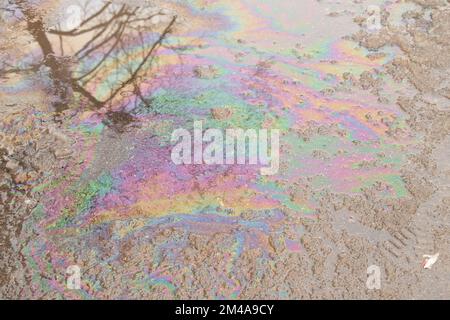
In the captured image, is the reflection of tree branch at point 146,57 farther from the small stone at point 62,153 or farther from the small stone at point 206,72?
the small stone at point 62,153

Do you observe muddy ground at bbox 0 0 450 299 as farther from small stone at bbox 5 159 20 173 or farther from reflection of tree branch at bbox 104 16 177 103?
reflection of tree branch at bbox 104 16 177 103

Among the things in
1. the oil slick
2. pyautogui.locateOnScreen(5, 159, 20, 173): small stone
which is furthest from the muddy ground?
the oil slick

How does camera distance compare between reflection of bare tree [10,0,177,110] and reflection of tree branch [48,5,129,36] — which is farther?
reflection of tree branch [48,5,129,36]

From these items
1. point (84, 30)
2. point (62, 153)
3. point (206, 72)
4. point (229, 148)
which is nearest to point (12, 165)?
point (62, 153)

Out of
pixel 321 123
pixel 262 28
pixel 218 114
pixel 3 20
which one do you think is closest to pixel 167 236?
pixel 218 114

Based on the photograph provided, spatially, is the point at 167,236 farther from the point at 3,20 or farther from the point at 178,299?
the point at 3,20

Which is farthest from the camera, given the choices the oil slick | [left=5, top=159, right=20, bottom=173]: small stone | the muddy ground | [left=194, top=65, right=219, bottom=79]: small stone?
[left=194, top=65, right=219, bottom=79]: small stone
